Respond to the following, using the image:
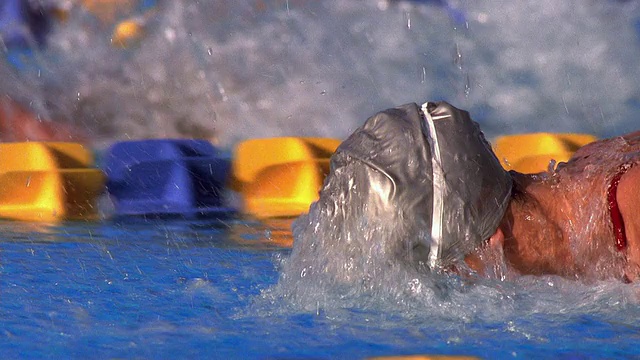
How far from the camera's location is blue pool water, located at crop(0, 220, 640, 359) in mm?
1131

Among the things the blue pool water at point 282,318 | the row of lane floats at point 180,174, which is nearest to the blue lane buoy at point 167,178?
the row of lane floats at point 180,174

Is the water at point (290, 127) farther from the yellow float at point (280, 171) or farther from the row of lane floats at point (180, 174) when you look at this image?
the yellow float at point (280, 171)

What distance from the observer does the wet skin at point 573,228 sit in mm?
1369

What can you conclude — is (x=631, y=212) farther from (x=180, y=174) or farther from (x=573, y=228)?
(x=180, y=174)

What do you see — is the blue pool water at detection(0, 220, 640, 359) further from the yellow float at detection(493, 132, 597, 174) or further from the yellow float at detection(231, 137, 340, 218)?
the yellow float at detection(493, 132, 597, 174)

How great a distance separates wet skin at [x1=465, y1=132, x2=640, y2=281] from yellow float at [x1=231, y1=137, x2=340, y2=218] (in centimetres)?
216

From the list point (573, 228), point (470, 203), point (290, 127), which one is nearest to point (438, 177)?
point (470, 203)

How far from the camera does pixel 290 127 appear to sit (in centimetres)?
905

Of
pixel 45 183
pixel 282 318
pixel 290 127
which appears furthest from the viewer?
pixel 290 127

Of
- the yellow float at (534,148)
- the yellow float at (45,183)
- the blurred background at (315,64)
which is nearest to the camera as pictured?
the yellow float at (45,183)

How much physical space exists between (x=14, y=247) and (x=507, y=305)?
1508mm

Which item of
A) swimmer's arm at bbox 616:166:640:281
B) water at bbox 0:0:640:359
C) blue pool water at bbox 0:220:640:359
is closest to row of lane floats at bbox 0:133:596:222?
water at bbox 0:0:640:359

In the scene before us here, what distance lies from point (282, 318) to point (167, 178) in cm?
263

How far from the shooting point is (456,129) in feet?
4.58
